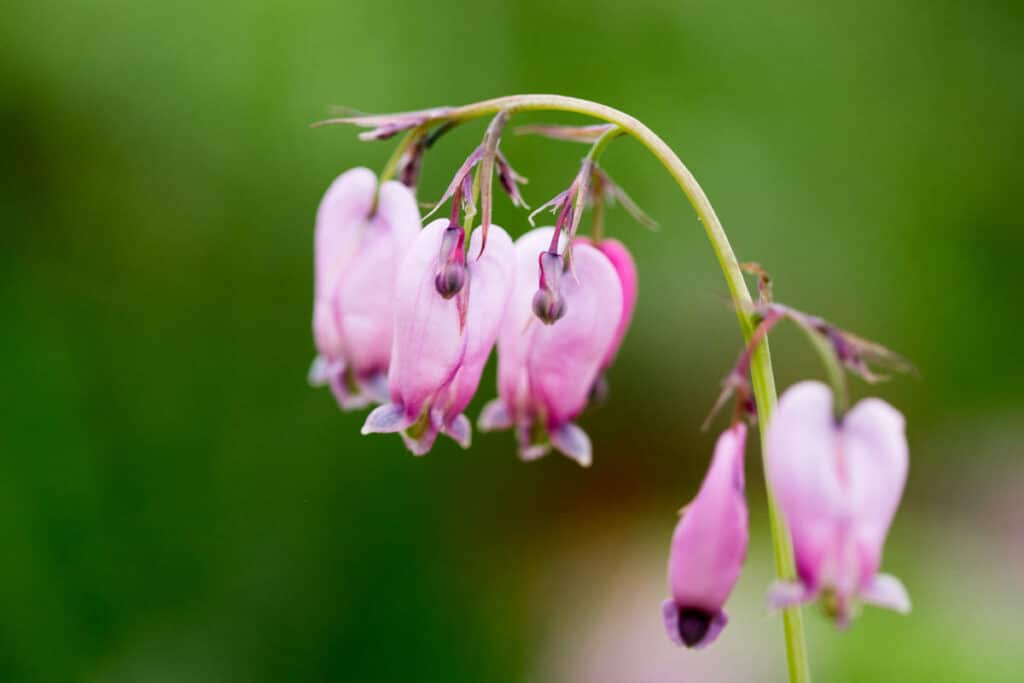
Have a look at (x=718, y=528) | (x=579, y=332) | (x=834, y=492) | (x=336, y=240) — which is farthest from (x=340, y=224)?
(x=834, y=492)

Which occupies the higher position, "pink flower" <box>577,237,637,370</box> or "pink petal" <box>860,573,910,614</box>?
"pink flower" <box>577,237,637,370</box>

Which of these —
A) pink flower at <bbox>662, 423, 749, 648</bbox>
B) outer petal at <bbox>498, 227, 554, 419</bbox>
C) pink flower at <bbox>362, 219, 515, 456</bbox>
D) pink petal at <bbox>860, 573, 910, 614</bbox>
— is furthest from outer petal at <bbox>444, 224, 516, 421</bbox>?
pink petal at <bbox>860, 573, 910, 614</bbox>

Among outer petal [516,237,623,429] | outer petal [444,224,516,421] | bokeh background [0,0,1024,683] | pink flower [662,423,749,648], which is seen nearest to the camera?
pink flower [662,423,749,648]

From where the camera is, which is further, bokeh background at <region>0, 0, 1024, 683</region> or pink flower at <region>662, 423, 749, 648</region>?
bokeh background at <region>0, 0, 1024, 683</region>

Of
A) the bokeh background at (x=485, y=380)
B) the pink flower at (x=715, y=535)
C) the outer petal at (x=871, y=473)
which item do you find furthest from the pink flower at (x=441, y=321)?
the bokeh background at (x=485, y=380)

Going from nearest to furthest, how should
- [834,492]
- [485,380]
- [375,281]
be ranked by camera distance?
[834,492], [375,281], [485,380]

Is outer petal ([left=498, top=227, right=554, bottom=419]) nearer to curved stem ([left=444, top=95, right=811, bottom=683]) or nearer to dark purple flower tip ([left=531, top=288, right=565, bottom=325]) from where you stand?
dark purple flower tip ([left=531, top=288, right=565, bottom=325])

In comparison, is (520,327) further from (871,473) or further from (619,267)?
(871,473)
